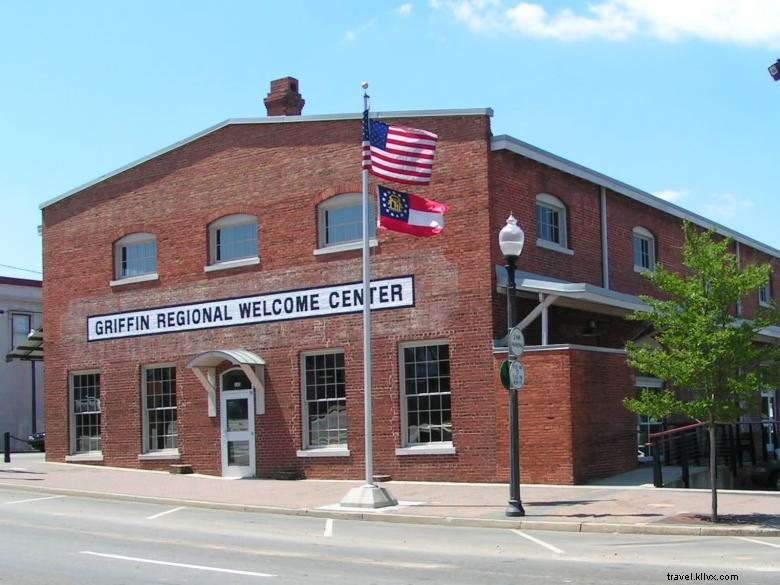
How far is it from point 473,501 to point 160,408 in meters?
11.1

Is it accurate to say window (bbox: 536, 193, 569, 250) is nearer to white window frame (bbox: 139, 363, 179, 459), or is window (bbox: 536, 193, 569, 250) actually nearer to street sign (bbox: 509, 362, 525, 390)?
street sign (bbox: 509, 362, 525, 390)

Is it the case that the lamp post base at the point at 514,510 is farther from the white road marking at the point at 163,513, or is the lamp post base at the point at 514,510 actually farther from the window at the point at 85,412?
the window at the point at 85,412

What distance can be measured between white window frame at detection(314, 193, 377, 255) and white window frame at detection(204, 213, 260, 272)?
1.82 metres

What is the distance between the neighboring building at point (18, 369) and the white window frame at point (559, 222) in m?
25.8

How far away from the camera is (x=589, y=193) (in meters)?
24.6

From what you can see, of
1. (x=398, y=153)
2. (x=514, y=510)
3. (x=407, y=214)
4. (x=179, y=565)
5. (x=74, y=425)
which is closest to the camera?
(x=179, y=565)

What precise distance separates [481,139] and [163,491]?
988 cm

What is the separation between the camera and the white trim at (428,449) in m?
20.6

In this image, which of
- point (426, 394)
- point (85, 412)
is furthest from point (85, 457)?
point (426, 394)

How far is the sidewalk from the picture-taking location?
14586mm

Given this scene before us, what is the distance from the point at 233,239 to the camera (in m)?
24.7

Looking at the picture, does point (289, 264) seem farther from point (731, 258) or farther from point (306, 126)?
point (731, 258)

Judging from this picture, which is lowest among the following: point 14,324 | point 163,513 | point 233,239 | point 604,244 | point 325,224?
point 163,513

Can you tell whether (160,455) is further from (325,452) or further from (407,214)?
(407,214)
